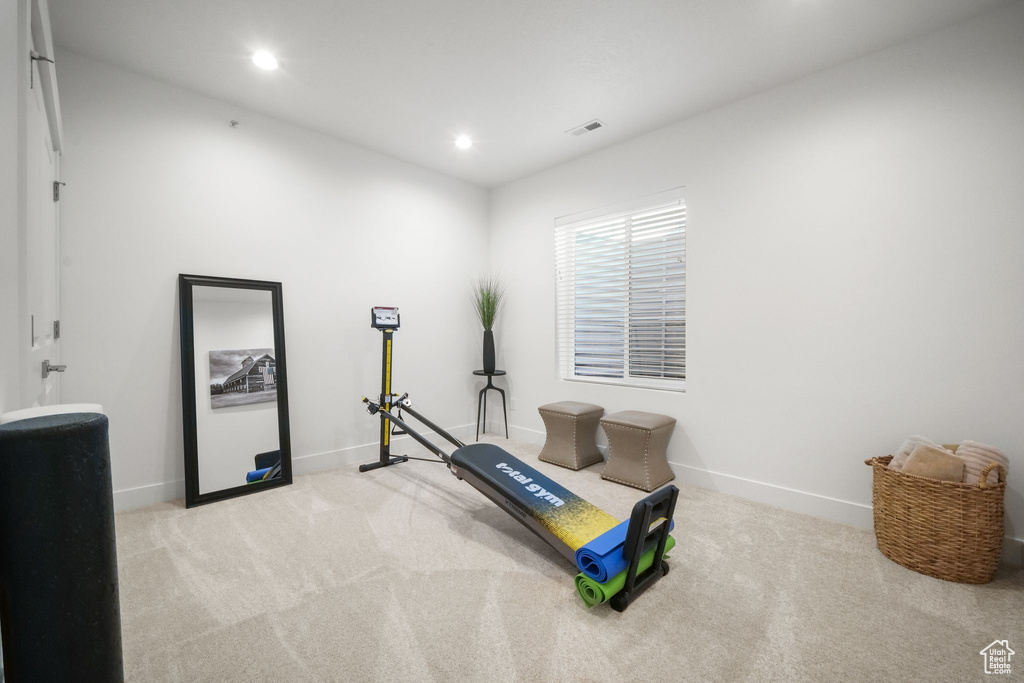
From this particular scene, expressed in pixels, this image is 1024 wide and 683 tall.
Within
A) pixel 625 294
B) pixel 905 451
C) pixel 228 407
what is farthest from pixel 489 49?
pixel 905 451

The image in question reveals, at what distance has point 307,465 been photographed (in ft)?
11.7

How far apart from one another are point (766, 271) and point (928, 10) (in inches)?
58.7

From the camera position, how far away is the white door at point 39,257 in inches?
60.1

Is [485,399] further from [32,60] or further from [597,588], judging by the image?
[32,60]

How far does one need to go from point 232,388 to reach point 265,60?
85.5 inches

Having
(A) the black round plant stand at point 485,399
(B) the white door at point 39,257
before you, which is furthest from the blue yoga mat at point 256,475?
(A) the black round plant stand at point 485,399

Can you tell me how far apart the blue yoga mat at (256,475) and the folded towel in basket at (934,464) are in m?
3.94

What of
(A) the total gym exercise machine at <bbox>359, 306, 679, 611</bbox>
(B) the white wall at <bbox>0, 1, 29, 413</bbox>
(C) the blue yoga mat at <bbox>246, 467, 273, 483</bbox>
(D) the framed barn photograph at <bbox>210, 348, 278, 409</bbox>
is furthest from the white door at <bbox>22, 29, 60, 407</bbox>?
(A) the total gym exercise machine at <bbox>359, 306, 679, 611</bbox>

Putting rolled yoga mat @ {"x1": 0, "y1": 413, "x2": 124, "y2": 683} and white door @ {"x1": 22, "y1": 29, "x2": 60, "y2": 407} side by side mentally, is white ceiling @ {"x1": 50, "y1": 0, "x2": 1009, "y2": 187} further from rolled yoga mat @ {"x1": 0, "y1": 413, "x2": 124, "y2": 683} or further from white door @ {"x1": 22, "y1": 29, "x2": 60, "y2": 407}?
rolled yoga mat @ {"x1": 0, "y1": 413, "x2": 124, "y2": 683}

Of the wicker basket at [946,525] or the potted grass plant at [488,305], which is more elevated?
the potted grass plant at [488,305]

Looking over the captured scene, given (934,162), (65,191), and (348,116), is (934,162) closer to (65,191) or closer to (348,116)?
(348,116)

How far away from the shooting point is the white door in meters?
1.53

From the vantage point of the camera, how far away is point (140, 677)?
1476 mm

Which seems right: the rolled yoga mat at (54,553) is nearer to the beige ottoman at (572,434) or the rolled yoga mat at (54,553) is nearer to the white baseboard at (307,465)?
the white baseboard at (307,465)
